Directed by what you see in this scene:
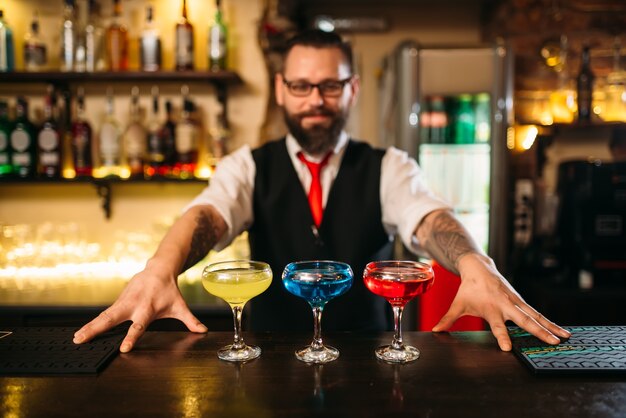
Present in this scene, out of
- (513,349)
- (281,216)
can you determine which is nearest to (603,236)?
(281,216)

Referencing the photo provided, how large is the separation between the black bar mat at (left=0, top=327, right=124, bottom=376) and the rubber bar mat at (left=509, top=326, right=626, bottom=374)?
0.83 meters

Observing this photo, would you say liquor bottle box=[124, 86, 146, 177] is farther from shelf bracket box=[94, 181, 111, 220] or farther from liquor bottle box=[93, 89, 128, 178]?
shelf bracket box=[94, 181, 111, 220]

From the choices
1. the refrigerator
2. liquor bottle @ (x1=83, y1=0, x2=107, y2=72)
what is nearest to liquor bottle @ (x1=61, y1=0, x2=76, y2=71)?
liquor bottle @ (x1=83, y1=0, x2=107, y2=72)

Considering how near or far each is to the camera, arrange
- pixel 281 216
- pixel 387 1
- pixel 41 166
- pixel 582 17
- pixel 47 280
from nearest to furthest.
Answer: pixel 281 216 → pixel 47 280 → pixel 41 166 → pixel 582 17 → pixel 387 1

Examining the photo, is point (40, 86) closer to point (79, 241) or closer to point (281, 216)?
point (79, 241)

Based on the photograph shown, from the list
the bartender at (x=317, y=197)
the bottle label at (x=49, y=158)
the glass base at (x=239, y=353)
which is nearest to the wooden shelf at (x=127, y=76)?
the bottle label at (x=49, y=158)

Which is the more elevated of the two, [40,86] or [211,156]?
[40,86]

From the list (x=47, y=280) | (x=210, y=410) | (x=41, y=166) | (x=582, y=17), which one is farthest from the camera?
(x=582, y=17)

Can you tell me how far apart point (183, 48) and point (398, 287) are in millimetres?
2176

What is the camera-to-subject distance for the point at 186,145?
2.86m

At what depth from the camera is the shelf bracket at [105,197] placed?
9.82ft

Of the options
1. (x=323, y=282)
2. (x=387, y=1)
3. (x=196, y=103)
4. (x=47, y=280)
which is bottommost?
(x=47, y=280)

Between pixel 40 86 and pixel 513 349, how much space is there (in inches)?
114

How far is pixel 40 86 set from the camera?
118 inches
